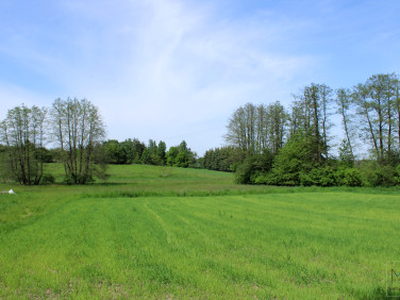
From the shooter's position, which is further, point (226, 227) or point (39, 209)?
point (39, 209)

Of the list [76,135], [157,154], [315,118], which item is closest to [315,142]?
[315,118]

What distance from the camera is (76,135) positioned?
1806 inches

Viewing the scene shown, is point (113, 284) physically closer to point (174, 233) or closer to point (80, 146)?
point (174, 233)

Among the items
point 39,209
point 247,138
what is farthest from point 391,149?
point 39,209

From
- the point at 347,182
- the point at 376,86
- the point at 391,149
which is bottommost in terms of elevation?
Answer: the point at 347,182

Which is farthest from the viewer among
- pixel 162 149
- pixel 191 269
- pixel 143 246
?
pixel 162 149

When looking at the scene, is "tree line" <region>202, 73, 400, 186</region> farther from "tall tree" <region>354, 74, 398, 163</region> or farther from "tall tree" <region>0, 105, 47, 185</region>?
"tall tree" <region>0, 105, 47, 185</region>

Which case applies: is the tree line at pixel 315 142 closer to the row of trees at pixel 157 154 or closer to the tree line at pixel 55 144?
the tree line at pixel 55 144

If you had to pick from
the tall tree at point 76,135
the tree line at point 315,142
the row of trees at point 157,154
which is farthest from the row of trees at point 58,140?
the row of trees at point 157,154

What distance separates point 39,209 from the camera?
15062mm

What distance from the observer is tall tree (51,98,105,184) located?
4481 cm

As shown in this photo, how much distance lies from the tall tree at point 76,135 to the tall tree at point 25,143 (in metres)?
2.99

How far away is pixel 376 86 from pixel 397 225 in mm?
33618

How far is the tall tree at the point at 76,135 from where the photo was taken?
4481cm
